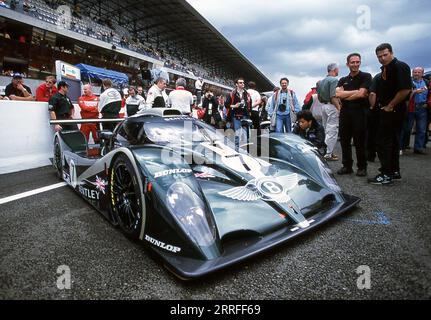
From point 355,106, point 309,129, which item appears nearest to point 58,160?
point 355,106

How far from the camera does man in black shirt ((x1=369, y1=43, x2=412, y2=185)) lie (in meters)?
3.31

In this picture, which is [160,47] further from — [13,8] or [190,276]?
[190,276]

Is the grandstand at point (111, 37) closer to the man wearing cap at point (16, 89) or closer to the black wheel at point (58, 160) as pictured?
the man wearing cap at point (16, 89)

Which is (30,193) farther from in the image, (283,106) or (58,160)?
(283,106)

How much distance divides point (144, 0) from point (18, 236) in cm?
2836

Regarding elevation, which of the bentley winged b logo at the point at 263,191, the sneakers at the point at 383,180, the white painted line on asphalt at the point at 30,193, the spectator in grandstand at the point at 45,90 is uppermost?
the spectator in grandstand at the point at 45,90

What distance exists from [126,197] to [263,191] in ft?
3.32

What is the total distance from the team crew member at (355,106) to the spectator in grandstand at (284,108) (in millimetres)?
1691

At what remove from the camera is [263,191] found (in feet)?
7.09

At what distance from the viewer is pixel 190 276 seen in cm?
145

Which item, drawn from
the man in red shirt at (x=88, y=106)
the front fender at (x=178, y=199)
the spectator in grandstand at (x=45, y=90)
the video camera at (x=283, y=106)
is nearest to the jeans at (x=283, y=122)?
the video camera at (x=283, y=106)

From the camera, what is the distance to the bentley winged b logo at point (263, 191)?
2.08 m

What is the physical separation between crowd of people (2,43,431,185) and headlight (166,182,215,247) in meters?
2.43
